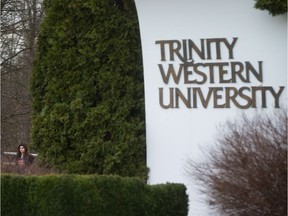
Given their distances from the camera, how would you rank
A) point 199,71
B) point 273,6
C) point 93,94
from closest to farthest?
point 273,6
point 199,71
point 93,94

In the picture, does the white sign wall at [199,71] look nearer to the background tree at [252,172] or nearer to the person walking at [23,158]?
the background tree at [252,172]

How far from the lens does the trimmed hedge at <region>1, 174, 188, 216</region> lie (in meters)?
8.55

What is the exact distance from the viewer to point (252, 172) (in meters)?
8.55

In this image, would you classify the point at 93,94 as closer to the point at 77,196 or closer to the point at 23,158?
the point at 23,158

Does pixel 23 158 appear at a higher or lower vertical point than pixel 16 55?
lower

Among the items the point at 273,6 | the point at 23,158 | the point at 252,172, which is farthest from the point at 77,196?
the point at 23,158

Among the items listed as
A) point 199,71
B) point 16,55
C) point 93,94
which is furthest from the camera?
point 16,55

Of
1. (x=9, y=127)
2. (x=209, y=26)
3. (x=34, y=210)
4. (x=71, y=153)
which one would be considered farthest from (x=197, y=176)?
(x=9, y=127)

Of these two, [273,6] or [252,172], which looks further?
[273,6]

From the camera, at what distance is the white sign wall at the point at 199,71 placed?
1155cm

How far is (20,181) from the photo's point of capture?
890 cm

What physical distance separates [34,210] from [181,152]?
395cm

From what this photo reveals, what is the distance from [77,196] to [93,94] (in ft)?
16.1

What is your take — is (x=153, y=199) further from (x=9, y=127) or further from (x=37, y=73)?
(x=9, y=127)
